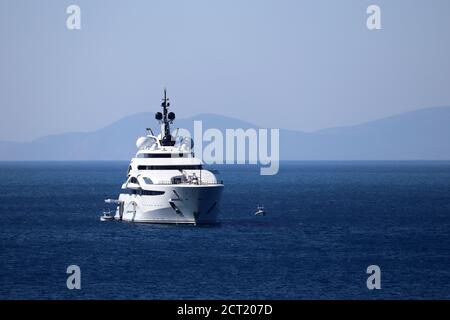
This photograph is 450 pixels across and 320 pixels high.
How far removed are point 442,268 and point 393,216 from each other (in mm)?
45058

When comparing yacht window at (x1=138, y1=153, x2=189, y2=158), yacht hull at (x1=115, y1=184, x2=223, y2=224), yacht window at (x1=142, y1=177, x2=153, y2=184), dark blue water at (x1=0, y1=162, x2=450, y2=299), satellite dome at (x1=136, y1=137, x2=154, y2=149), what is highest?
satellite dome at (x1=136, y1=137, x2=154, y2=149)

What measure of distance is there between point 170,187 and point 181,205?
7.86 feet

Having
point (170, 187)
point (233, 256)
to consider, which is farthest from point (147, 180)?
point (233, 256)

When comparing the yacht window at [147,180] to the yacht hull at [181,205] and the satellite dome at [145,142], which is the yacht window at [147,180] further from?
the satellite dome at [145,142]

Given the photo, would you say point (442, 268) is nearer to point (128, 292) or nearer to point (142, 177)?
point (128, 292)

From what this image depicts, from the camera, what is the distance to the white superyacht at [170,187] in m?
85.2

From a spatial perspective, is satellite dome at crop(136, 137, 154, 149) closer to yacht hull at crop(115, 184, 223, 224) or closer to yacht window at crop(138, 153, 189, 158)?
yacht window at crop(138, 153, 189, 158)

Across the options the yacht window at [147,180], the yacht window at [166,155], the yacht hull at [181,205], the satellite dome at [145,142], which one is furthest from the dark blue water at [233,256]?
the satellite dome at [145,142]

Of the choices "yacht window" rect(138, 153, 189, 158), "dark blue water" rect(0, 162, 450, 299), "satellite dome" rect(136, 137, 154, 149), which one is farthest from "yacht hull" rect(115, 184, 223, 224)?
"satellite dome" rect(136, 137, 154, 149)

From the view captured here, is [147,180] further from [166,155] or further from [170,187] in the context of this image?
[170,187]

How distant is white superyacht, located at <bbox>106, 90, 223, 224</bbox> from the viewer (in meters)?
85.2

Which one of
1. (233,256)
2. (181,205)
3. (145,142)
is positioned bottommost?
(233,256)

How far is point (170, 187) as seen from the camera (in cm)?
8444
